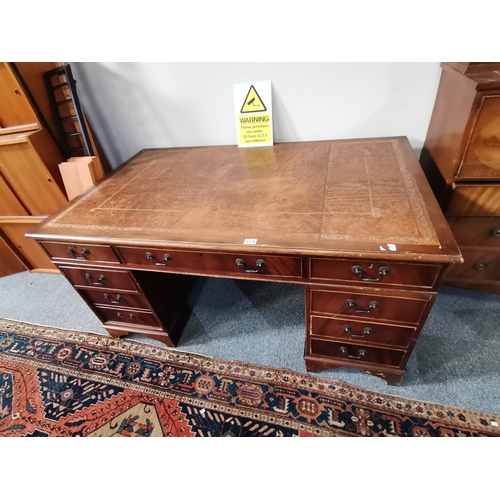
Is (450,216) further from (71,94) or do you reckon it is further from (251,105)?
(71,94)

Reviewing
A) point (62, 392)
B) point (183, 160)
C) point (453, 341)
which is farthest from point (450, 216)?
point (62, 392)

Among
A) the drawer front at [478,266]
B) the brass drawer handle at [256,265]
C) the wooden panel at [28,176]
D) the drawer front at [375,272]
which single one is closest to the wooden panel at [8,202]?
the wooden panel at [28,176]

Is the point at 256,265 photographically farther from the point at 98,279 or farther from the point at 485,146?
the point at 485,146

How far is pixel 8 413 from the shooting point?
4.58ft

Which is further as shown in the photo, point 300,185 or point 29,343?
point 29,343

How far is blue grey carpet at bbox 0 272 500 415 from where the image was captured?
1251mm

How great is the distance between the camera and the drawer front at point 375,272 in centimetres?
85

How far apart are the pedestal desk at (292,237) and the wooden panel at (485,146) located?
0.19 metres

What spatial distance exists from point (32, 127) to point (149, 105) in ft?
1.98

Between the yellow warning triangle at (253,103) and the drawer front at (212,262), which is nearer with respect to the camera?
the drawer front at (212,262)

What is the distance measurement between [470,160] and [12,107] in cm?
212

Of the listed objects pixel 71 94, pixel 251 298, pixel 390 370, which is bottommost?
pixel 251 298

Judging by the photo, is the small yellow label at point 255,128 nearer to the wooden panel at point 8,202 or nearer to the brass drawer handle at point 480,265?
the brass drawer handle at point 480,265

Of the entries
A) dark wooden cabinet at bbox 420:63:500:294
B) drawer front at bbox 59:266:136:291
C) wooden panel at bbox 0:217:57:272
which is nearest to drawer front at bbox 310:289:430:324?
dark wooden cabinet at bbox 420:63:500:294
